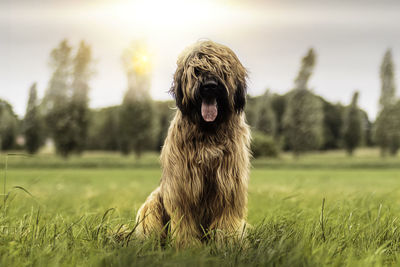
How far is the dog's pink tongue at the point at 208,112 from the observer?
330cm

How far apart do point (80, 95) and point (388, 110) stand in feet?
134

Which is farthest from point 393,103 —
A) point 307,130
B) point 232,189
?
point 232,189

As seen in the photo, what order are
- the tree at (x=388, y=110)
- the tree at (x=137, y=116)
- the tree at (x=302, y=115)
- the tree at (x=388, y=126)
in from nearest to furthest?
the tree at (x=137, y=116) → the tree at (x=302, y=115) → the tree at (x=388, y=110) → the tree at (x=388, y=126)

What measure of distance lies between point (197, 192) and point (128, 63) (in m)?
41.7

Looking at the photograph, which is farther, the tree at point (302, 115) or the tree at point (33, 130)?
the tree at point (302, 115)

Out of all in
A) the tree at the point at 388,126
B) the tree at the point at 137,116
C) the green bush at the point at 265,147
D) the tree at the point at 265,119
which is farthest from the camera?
the tree at the point at 265,119

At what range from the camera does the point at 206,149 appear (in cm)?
343

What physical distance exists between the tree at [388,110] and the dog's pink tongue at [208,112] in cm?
5180

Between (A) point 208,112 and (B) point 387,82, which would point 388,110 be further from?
(A) point 208,112

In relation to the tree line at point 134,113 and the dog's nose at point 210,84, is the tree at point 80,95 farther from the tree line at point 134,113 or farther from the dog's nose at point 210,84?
the dog's nose at point 210,84

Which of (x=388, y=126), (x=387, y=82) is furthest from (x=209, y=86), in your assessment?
(x=387, y=82)

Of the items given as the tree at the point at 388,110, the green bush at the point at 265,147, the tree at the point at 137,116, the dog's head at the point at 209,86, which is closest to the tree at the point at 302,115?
the green bush at the point at 265,147

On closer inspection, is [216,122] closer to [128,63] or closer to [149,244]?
[149,244]

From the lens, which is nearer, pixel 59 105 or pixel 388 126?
pixel 59 105
